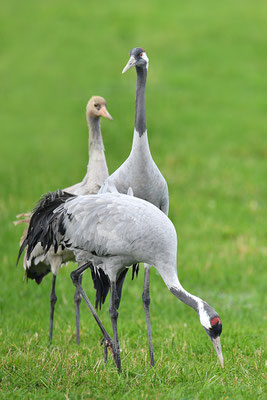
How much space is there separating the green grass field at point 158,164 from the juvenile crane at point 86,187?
0.50m

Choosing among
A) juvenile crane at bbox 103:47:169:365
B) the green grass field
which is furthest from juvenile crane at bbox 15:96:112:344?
juvenile crane at bbox 103:47:169:365

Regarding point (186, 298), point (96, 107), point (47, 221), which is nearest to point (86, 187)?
point (96, 107)

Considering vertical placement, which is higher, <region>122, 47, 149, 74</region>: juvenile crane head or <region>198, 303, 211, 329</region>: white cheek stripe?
<region>122, 47, 149, 74</region>: juvenile crane head

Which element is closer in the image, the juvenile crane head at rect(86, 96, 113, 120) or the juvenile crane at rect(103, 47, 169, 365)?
the juvenile crane at rect(103, 47, 169, 365)

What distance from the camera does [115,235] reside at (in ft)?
17.0

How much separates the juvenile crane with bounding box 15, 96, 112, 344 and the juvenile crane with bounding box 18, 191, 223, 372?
109 cm

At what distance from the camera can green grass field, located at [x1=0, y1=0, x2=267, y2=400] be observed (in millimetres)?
5320

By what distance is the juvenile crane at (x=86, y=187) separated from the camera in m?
6.91

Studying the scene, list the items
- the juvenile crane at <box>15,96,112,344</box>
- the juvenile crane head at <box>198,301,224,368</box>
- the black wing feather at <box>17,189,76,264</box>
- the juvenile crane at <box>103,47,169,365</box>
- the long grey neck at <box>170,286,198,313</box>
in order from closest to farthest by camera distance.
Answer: the juvenile crane head at <box>198,301,224,368</box> < the long grey neck at <box>170,286,198,313</box> < the black wing feather at <box>17,189,76,264</box> < the juvenile crane at <box>103,47,169,365</box> < the juvenile crane at <box>15,96,112,344</box>

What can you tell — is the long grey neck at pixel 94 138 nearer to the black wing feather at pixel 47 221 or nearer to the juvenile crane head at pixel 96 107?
the juvenile crane head at pixel 96 107

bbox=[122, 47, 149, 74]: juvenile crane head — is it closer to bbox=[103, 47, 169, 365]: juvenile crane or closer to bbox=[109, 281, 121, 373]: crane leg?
bbox=[103, 47, 169, 365]: juvenile crane

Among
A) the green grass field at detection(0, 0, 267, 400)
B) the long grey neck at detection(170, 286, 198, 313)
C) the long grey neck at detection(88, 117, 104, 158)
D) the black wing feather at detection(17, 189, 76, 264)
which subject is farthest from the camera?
the long grey neck at detection(88, 117, 104, 158)

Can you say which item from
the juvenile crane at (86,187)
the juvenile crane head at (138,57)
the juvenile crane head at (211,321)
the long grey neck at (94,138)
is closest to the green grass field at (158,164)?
the juvenile crane head at (211,321)

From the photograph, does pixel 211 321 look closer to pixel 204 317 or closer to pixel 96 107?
pixel 204 317
